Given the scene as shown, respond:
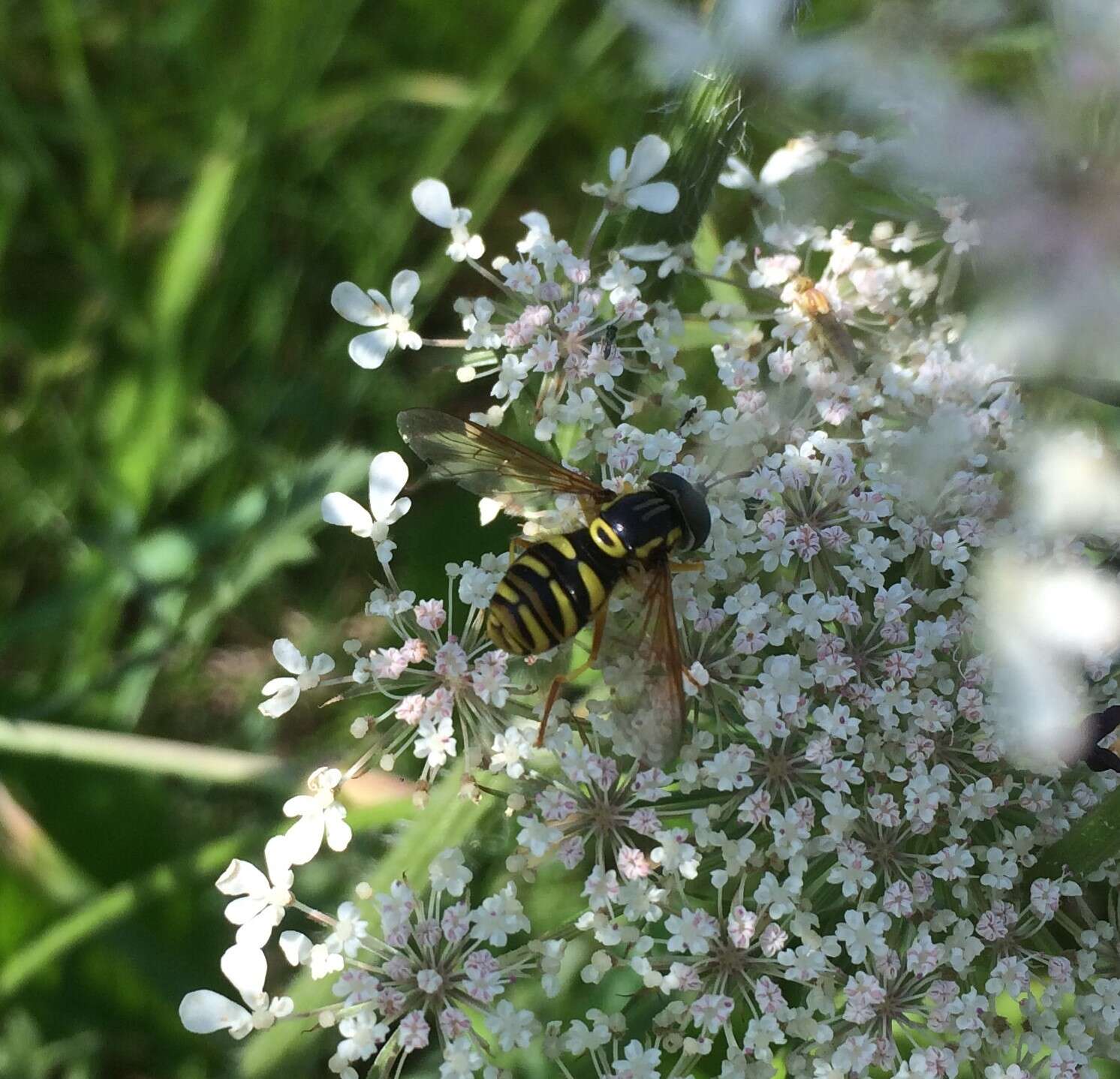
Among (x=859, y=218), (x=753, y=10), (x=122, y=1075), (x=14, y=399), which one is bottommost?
(x=122, y=1075)

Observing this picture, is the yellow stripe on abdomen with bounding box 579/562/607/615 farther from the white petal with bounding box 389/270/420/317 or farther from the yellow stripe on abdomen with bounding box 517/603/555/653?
the white petal with bounding box 389/270/420/317

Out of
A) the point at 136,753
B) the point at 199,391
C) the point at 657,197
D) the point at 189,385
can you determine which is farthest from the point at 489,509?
the point at 199,391

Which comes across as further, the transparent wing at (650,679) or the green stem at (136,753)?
the green stem at (136,753)

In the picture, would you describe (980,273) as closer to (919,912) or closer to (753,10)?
(753,10)

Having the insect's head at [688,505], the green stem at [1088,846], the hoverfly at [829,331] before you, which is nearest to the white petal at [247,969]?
the insect's head at [688,505]

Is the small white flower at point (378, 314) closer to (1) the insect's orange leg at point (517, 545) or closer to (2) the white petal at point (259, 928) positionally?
(1) the insect's orange leg at point (517, 545)

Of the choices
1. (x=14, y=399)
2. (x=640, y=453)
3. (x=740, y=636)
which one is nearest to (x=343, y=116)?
(x=14, y=399)

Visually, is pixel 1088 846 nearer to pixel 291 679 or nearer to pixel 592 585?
pixel 592 585
